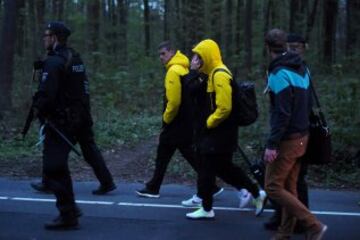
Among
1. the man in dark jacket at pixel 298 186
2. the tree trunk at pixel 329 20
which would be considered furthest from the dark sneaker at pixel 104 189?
the tree trunk at pixel 329 20

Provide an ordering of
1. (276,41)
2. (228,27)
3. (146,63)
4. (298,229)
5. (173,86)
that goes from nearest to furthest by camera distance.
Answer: (276,41), (298,229), (173,86), (146,63), (228,27)

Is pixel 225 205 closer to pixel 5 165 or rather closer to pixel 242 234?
pixel 242 234

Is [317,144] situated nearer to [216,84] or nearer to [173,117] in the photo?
[216,84]

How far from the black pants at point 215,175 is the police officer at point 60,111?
1412mm

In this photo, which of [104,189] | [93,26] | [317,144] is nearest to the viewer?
[317,144]

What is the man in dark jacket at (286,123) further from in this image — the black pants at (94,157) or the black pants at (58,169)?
the black pants at (94,157)

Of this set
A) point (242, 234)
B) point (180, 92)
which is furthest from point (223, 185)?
point (242, 234)

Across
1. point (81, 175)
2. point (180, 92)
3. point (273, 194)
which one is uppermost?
point (180, 92)

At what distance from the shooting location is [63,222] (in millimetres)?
6906

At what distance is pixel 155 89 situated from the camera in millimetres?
22516

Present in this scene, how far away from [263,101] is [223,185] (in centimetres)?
814

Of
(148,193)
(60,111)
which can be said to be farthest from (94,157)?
(60,111)

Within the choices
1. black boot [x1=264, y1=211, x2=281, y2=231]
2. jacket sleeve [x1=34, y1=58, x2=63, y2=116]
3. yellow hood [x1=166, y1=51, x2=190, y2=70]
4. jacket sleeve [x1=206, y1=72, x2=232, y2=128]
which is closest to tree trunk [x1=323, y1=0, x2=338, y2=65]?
yellow hood [x1=166, y1=51, x2=190, y2=70]

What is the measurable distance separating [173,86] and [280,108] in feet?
8.46
